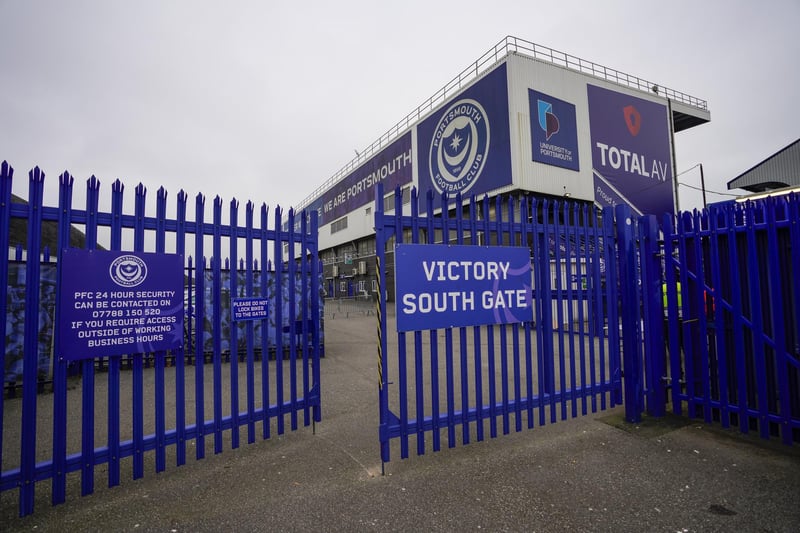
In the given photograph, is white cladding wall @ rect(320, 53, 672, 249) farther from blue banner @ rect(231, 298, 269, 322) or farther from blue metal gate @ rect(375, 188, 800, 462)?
blue banner @ rect(231, 298, 269, 322)

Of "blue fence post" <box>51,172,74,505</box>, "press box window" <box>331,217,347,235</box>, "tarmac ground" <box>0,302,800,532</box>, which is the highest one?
"press box window" <box>331,217,347,235</box>

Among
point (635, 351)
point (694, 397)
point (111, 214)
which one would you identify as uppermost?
point (111, 214)

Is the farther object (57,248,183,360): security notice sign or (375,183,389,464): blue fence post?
(375,183,389,464): blue fence post

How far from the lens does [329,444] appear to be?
173 inches

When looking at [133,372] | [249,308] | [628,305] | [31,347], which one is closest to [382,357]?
[249,308]

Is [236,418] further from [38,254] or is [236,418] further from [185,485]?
[38,254]

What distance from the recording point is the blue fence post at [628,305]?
487 cm


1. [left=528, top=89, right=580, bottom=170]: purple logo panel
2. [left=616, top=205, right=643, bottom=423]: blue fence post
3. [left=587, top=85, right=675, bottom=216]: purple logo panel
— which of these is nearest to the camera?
[left=616, top=205, right=643, bottom=423]: blue fence post

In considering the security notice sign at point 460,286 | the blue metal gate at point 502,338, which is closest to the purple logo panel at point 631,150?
the blue metal gate at point 502,338

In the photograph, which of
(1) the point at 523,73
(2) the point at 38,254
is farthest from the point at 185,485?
(1) the point at 523,73

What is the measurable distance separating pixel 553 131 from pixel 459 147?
501cm

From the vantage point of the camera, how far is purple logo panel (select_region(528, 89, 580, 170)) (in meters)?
20.1

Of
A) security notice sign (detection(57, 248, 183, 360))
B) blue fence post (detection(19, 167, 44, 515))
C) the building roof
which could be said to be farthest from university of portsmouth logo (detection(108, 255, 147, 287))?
the building roof

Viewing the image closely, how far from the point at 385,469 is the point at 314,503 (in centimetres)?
79
